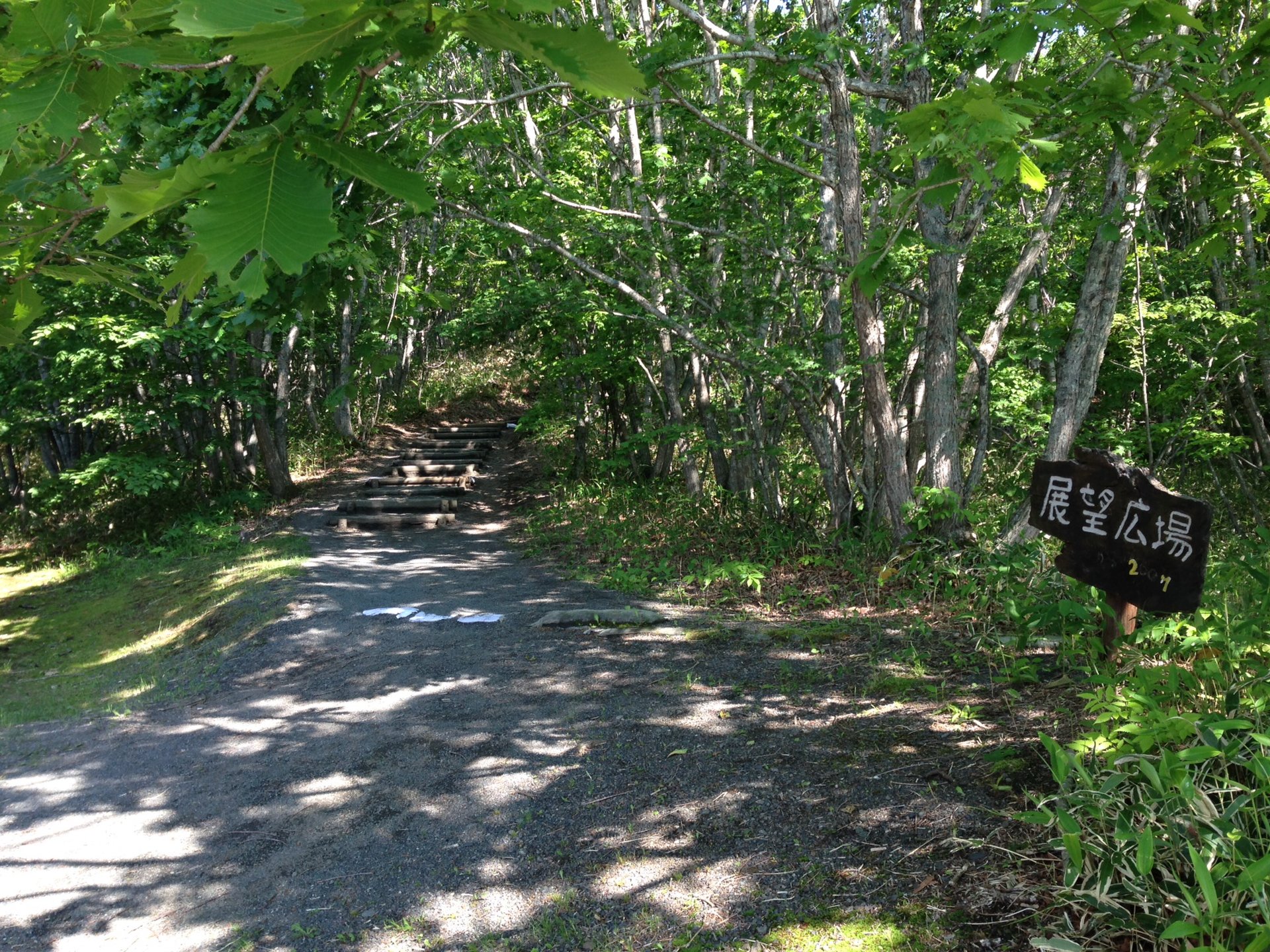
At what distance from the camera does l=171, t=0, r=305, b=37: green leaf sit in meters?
0.80

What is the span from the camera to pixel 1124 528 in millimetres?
3479

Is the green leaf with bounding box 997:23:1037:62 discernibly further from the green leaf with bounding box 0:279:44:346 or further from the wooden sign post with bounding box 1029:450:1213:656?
the green leaf with bounding box 0:279:44:346

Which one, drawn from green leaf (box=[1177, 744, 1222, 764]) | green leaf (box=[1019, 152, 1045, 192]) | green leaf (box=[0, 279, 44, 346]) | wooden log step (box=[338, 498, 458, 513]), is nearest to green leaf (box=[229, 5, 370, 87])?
green leaf (box=[0, 279, 44, 346])

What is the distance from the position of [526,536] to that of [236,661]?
16.5 ft

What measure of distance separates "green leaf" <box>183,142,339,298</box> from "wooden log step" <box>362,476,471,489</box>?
14376 millimetres

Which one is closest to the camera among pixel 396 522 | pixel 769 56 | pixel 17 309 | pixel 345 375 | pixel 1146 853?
pixel 17 309

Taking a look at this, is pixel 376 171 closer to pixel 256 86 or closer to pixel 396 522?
pixel 256 86

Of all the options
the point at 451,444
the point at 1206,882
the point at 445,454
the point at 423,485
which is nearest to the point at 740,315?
the point at 1206,882

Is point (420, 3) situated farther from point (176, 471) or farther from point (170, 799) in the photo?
point (176, 471)

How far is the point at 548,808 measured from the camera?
3531mm

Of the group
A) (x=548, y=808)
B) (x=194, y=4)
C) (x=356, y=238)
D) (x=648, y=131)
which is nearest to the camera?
(x=194, y=4)

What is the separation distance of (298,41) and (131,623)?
10673 mm

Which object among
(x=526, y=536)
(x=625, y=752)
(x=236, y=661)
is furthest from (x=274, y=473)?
(x=625, y=752)

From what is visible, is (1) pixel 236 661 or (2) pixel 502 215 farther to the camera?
(2) pixel 502 215
